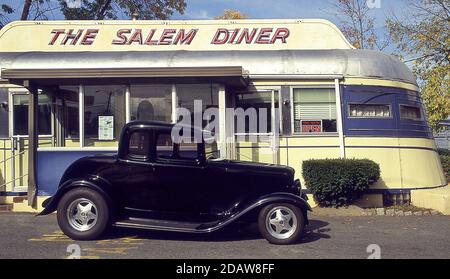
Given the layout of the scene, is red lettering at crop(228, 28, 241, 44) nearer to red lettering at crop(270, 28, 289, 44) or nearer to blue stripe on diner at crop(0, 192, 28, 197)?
red lettering at crop(270, 28, 289, 44)

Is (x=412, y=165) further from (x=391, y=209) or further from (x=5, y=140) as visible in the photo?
(x=5, y=140)

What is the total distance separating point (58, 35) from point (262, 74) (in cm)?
493


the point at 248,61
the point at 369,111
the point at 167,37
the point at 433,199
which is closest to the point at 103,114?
the point at 167,37

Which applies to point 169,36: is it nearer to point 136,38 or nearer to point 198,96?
point 136,38

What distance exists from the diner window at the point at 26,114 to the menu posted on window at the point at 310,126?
5502mm

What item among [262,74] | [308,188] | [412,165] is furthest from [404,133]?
[262,74]

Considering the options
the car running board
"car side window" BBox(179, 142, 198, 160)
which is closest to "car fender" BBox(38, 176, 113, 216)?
the car running board

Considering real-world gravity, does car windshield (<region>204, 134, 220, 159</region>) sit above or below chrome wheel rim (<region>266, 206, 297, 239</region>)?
above

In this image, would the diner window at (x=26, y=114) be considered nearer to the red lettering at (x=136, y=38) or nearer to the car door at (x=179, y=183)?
the red lettering at (x=136, y=38)

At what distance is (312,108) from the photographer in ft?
36.3

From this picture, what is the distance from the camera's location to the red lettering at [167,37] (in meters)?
11.9

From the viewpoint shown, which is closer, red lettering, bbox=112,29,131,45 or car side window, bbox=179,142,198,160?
car side window, bbox=179,142,198,160

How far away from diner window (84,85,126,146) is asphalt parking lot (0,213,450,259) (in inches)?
91.3

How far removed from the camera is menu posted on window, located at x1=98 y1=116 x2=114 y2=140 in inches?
425
